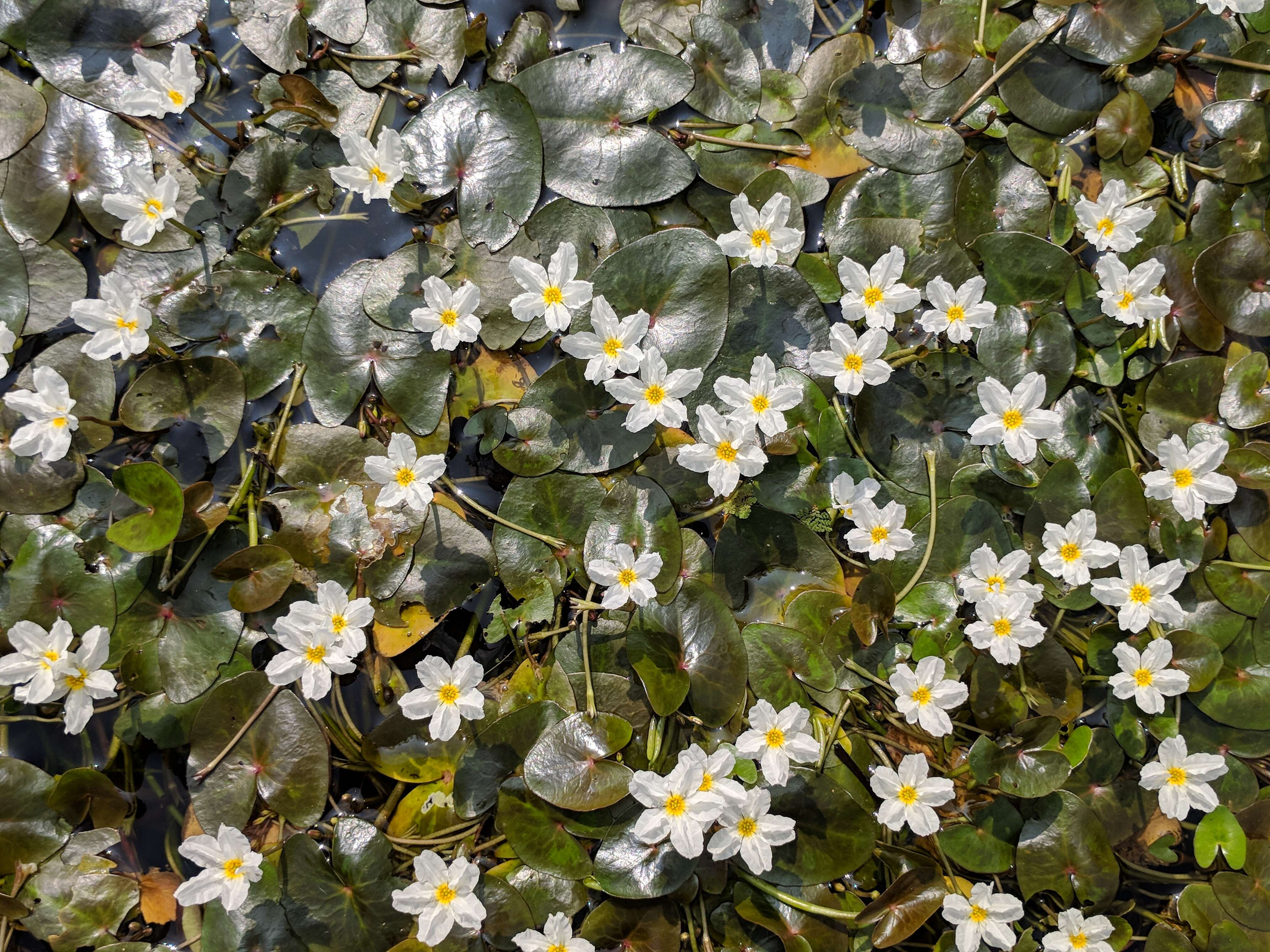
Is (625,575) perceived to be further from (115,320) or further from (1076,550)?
(115,320)

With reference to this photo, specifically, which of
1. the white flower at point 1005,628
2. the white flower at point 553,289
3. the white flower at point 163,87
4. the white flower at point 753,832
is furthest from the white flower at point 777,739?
the white flower at point 163,87

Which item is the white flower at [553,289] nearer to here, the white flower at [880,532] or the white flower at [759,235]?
the white flower at [759,235]

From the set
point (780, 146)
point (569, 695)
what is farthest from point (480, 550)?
point (780, 146)

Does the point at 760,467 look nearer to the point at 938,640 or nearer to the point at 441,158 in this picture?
the point at 938,640

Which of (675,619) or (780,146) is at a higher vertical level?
(780,146)

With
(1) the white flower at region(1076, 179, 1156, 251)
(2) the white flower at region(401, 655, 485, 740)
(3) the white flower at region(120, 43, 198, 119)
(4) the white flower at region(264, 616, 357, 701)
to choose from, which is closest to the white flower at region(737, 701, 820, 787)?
(2) the white flower at region(401, 655, 485, 740)

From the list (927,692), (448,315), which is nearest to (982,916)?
(927,692)
